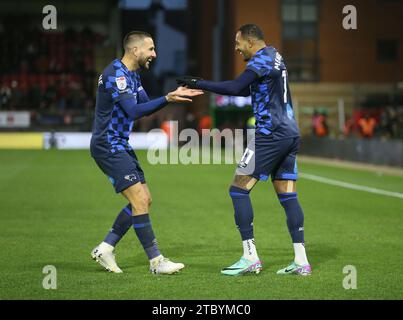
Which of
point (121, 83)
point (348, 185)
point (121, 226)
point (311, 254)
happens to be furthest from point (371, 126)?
point (121, 83)

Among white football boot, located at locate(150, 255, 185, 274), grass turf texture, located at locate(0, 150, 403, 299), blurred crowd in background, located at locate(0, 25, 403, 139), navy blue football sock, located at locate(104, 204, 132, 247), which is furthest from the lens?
blurred crowd in background, located at locate(0, 25, 403, 139)

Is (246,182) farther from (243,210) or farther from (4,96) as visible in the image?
(4,96)

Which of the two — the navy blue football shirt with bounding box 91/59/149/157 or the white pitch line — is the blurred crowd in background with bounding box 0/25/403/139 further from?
the navy blue football shirt with bounding box 91/59/149/157

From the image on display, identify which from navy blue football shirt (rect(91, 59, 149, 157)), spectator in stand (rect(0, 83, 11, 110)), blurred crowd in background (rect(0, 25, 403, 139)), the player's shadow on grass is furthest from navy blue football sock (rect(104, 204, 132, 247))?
spectator in stand (rect(0, 83, 11, 110))

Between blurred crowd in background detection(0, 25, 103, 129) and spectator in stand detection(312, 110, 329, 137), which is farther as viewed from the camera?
blurred crowd in background detection(0, 25, 103, 129)

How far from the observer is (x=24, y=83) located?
55250 mm

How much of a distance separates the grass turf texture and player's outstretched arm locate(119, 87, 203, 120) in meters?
1.51

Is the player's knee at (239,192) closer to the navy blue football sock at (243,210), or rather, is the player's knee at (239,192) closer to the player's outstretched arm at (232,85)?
the navy blue football sock at (243,210)

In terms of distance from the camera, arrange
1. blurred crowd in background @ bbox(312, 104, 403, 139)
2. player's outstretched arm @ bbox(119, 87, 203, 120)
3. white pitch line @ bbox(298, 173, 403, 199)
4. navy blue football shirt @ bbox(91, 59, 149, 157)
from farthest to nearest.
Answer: blurred crowd in background @ bbox(312, 104, 403, 139) < white pitch line @ bbox(298, 173, 403, 199) < navy blue football shirt @ bbox(91, 59, 149, 157) < player's outstretched arm @ bbox(119, 87, 203, 120)

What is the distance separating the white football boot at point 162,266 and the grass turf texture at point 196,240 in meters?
0.09

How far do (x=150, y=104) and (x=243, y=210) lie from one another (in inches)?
52.6

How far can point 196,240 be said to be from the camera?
1227 cm

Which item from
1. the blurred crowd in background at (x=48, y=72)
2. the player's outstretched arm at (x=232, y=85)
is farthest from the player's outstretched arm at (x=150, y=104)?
the blurred crowd in background at (x=48, y=72)

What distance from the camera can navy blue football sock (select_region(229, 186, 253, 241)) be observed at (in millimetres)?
9312
